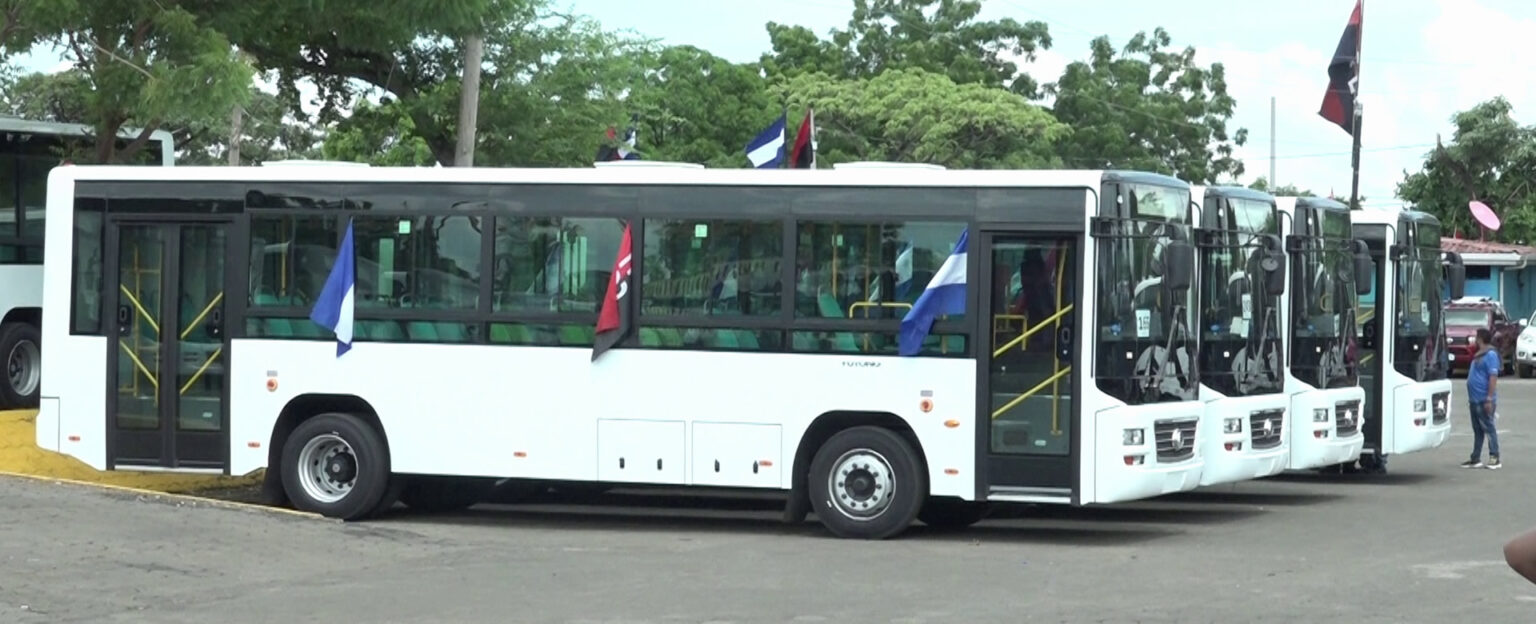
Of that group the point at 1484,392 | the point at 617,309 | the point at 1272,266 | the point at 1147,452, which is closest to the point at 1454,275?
the point at 1484,392

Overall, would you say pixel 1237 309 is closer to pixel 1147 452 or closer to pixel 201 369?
pixel 1147 452

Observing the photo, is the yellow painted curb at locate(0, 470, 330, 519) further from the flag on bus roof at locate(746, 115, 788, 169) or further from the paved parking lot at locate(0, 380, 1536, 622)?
the flag on bus roof at locate(746, 115, 788, 169)

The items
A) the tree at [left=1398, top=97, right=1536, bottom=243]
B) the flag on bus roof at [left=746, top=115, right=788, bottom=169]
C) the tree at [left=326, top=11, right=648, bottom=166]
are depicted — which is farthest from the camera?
the tree at [left=1398, top=97, right=1536, bottom=243]

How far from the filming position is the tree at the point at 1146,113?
80312 mm

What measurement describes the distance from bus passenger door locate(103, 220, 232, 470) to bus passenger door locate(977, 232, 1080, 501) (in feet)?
19.7

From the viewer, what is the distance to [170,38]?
827 inches

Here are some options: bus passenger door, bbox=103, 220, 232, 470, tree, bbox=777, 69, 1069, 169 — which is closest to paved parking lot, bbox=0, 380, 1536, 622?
bus passenger door, bbox=103, 220, 232, 470

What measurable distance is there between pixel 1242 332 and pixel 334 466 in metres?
7.25

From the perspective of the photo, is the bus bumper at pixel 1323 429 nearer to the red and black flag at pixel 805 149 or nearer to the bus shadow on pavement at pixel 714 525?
the bus shadow on pavement at pixel 714 525

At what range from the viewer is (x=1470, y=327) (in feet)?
151

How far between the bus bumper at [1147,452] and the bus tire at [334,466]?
5536 millimetres

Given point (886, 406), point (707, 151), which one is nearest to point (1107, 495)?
point (886, 406)

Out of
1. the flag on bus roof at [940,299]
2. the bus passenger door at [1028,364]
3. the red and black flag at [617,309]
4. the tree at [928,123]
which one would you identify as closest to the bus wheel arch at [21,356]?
the red and black flag at [617,309]

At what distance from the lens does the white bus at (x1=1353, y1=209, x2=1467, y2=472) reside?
21000 mm
